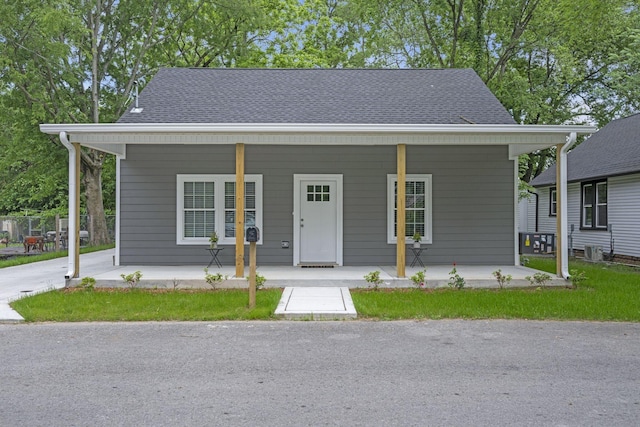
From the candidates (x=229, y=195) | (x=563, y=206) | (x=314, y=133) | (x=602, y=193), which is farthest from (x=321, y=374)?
(x=602, y=193)

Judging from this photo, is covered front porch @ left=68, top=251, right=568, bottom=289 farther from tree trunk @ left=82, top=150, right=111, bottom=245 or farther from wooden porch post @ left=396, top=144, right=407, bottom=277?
tree trunk @ left=82, top=150, right=111, bottom=245

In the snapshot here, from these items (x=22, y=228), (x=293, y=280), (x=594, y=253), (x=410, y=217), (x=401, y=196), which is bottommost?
(x=293, y=280)

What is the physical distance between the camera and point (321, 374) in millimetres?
4344

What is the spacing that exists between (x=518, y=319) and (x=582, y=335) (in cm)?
90

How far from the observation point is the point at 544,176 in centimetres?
1900

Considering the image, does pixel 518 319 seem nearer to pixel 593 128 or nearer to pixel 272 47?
pixel 593 128

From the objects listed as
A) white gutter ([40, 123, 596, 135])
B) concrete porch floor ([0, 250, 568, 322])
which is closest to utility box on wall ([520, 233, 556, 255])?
concrete porch floor ([0, 250, 568, 322])

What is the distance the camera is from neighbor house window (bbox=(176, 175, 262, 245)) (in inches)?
422

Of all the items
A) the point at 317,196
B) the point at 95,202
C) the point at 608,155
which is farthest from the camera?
the point at 95,202

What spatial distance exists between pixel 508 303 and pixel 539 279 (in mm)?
1496

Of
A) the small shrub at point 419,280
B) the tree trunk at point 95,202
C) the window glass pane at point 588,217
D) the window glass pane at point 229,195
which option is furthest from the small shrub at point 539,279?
the tree trunk at point 95,202

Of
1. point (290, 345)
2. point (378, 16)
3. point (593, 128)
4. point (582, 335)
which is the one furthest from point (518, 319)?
point (378, 16)

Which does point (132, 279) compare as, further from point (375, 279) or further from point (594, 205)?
point (594, 205)

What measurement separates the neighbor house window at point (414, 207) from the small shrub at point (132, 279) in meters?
5.14
